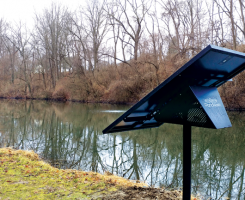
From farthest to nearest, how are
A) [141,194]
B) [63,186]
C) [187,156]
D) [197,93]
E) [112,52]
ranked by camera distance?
[112,52]
[63,186]
[141,194]
[187,156]
[197,93]

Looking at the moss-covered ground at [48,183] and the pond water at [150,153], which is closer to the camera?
the moss-covered ground at [48,183]

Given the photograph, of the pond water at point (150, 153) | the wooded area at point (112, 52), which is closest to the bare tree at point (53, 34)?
the wooded area at point (112, 52)

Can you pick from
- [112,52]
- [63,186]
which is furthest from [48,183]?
[112,52]

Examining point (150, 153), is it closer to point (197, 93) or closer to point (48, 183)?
point (48, 183)

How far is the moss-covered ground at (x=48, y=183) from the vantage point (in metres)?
4.09

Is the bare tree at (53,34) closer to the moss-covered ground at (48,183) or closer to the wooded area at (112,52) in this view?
the wooded area at (112,52)

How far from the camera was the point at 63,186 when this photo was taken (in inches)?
179

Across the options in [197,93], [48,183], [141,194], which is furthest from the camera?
[48,183]

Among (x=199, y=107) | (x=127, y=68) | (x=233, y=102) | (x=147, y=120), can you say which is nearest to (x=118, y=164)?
(x=147, y=120)

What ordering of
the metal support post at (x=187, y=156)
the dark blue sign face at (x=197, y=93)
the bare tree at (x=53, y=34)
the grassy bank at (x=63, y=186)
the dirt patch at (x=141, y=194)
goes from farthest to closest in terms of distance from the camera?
the bare tree at (x=53, y=34) → the grassy bank at (x=63, y=186) → the dirt patch at (x=141, y=194) → the metal support post at (x=187, y=156) → the dark blue sign face at (x=197, y=93)

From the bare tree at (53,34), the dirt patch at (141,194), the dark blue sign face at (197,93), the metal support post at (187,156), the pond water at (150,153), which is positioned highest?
the bare tree at (53,34)

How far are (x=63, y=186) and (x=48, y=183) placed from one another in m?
0.37

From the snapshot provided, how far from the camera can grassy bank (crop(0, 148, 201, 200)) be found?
4020 millimetres

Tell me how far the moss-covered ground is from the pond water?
1214 mm
